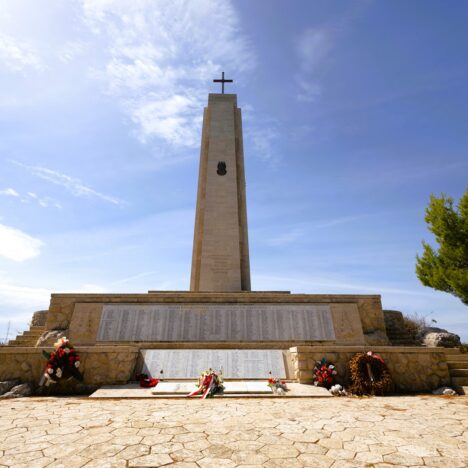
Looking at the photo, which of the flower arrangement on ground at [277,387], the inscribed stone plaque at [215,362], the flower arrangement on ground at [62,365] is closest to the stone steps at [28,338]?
the flower arrangement on ground at [62,365]

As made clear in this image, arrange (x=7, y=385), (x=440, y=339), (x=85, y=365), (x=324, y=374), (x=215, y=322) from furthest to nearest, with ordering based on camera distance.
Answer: (x=440, y=339) → (x=215, y=322) → (x=85, y=365) → (x=324, y=374) → (x=7, y=385)

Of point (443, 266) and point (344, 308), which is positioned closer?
point (344, 308)

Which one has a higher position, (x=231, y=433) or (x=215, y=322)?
(x=215, y=322)

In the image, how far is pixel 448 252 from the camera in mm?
19609

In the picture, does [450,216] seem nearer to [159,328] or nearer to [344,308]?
[344,308]

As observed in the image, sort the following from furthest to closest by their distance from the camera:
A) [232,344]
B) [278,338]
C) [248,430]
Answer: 1. [278,338]
2. [232,344]
3. [248,430]

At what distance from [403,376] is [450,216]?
15.3 meters

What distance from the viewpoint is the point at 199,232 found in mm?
18484

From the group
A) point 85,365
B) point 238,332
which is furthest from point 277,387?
point 85,365

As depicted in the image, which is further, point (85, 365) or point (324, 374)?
point (85, 365)

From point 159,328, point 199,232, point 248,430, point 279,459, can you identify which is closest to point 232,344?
point 159,328

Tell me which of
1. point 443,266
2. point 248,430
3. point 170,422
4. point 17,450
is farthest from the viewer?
point 443,266

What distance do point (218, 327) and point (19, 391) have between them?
6.54 meters

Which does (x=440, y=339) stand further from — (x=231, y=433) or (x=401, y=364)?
(x=231, y=433)
